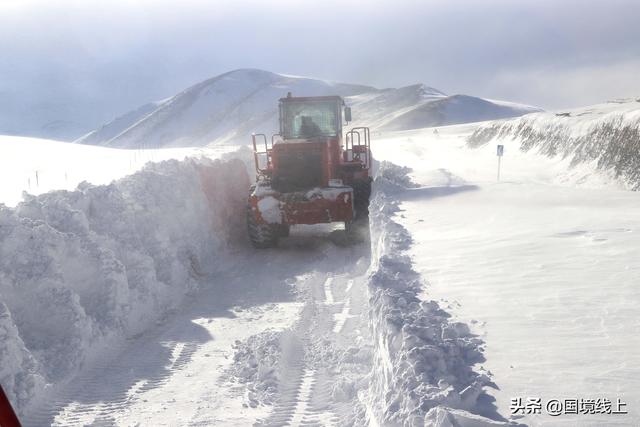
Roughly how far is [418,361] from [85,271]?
14.9ft

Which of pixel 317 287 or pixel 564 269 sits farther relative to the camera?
pixel 317 287

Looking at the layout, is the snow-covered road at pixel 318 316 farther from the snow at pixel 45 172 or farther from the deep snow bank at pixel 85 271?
the snow at pixel 45 172

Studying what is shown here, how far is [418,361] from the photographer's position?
3.50m

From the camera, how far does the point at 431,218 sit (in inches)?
361

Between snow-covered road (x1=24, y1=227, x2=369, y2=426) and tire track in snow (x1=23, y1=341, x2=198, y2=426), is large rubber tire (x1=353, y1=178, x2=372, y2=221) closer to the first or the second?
snow-covered road (x1=24, y1=227, x2=369, y2=426)

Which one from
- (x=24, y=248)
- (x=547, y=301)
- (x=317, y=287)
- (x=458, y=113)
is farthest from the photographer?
(x=458, y=113)

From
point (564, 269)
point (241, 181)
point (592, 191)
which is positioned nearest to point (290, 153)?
point (241, 181)

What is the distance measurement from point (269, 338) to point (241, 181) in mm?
7877

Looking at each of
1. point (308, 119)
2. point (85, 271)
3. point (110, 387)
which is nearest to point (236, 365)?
point (110, 387)

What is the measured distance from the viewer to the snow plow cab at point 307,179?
1080cm

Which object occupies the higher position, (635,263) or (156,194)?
(156,194)

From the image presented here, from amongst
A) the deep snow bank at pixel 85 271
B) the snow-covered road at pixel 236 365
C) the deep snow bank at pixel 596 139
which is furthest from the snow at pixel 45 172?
the deep snow bank at pixel 596 139

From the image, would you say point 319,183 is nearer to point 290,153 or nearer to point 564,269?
point 290,153

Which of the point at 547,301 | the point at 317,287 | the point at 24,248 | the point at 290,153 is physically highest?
the point at 290,153
